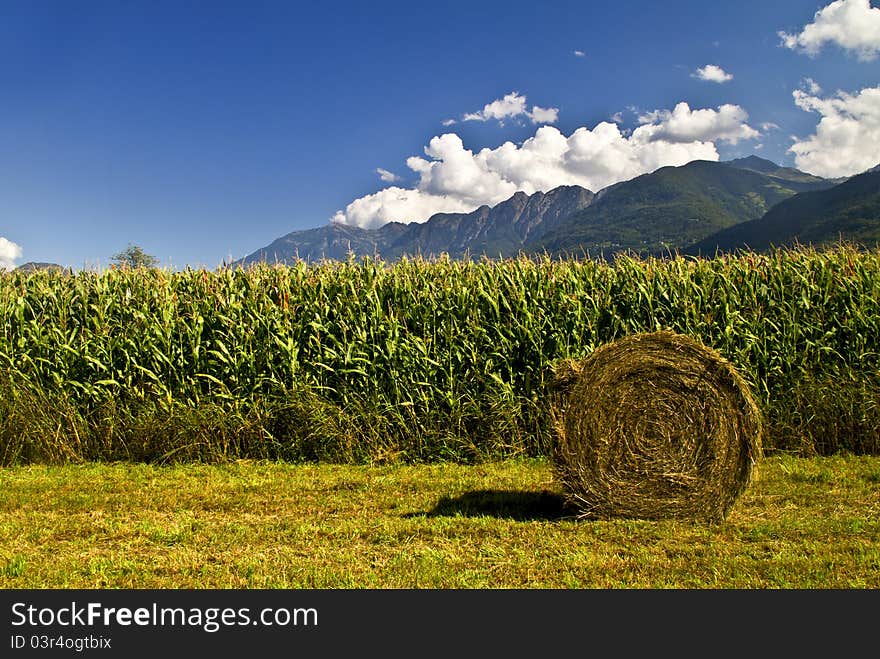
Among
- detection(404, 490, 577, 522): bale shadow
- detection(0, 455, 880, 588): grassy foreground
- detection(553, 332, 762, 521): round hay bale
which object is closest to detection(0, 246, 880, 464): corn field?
detection(0, 455, 880, 588): grassy foreground

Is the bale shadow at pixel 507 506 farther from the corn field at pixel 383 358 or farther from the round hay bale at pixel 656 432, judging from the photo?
the corn field at pixel 383 358

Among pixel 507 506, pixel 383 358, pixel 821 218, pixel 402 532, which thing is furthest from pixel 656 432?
pixel 821 218

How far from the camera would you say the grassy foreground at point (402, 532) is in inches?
197

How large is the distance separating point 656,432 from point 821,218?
598 feet

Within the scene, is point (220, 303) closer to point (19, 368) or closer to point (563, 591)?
point (19, 368)

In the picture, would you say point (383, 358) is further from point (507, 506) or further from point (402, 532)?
point (402, 532)

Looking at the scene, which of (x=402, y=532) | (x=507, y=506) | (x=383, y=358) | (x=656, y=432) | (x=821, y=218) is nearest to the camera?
(x=402, y=532)

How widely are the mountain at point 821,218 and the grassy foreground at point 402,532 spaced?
139236mm

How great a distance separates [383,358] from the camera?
911cm

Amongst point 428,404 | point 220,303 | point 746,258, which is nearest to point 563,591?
point 428,404

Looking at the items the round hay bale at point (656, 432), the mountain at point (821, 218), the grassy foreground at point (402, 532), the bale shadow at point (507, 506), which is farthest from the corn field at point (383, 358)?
the mountain at point (821, 218)

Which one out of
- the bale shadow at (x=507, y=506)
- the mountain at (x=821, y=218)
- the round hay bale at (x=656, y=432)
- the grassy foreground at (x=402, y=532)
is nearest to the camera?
the grassy foreground at (x=402, y=532)

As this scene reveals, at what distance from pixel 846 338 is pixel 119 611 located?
31.0 ft

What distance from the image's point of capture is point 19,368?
9.25 m
